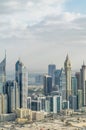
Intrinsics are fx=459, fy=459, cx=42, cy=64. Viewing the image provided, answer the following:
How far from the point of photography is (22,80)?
22406 millimetres

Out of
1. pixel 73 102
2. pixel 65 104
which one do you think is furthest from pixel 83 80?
pixel 65 104

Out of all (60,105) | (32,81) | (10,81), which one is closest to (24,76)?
(10,81)

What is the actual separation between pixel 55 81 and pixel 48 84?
48cm

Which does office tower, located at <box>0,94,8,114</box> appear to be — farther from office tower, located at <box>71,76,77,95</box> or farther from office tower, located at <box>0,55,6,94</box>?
office tower, located at <box>71,76,77,95</box>

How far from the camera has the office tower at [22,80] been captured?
71.4ft

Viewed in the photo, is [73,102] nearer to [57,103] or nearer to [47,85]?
[57,103]

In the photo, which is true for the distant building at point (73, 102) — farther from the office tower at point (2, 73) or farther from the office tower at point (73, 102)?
the office tower at point (2, 73)

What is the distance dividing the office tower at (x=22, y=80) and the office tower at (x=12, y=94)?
0.30m

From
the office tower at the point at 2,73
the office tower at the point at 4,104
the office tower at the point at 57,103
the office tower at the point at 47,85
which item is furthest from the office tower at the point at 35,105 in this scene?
the office tower at the point at 47,85

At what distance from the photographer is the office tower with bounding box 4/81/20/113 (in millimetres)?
20966

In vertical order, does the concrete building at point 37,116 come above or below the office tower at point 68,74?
below

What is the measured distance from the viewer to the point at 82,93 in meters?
24.2

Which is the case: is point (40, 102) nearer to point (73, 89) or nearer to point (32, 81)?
point (73, 89)

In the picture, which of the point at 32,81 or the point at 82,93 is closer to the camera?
the point at 82,93
